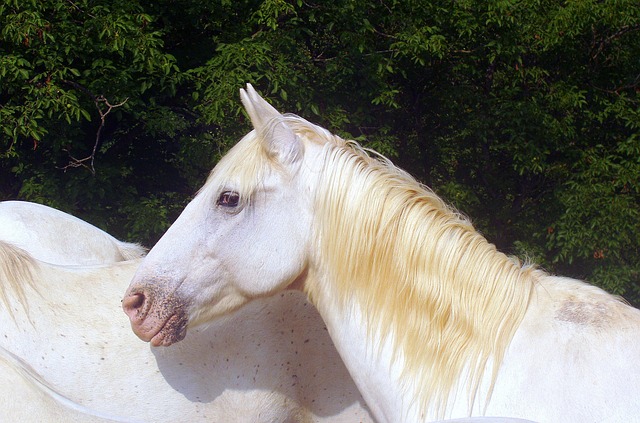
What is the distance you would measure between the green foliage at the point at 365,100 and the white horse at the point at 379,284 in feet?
8.65

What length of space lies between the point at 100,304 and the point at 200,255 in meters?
0.63

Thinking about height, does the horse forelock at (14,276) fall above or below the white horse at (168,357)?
above

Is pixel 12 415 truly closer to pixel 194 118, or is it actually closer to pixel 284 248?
pixel 284 248

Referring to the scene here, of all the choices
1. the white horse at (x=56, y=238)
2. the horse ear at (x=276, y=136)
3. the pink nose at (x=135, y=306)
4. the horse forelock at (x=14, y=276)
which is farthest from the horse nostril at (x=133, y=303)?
the white horse at (x=56, y=238)

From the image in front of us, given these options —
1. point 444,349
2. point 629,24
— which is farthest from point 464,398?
point 629,24

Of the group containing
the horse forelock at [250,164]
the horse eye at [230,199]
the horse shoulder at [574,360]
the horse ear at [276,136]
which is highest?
the horse ear at [276,136]

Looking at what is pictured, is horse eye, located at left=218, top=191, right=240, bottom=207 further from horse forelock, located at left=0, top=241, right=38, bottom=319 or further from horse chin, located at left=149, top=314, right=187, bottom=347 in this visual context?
horse forelock, located at left=0, top=241, right=38, bottom=319

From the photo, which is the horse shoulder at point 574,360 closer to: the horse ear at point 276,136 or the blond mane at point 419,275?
the blond mane at point 419,275

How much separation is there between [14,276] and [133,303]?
613mm

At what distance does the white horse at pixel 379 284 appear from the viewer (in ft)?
6.85

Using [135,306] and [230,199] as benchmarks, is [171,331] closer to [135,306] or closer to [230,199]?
[135,306]

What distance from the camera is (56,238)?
12.0 ft

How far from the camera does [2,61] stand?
4688mm

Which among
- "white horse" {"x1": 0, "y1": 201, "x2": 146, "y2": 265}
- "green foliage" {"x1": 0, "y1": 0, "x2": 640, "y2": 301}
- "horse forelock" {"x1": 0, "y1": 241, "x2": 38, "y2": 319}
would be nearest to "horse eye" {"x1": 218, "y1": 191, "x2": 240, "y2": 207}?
"horse forelock" {"x1": 0, "y1": 241, "x2": 38, "y2": 319}
